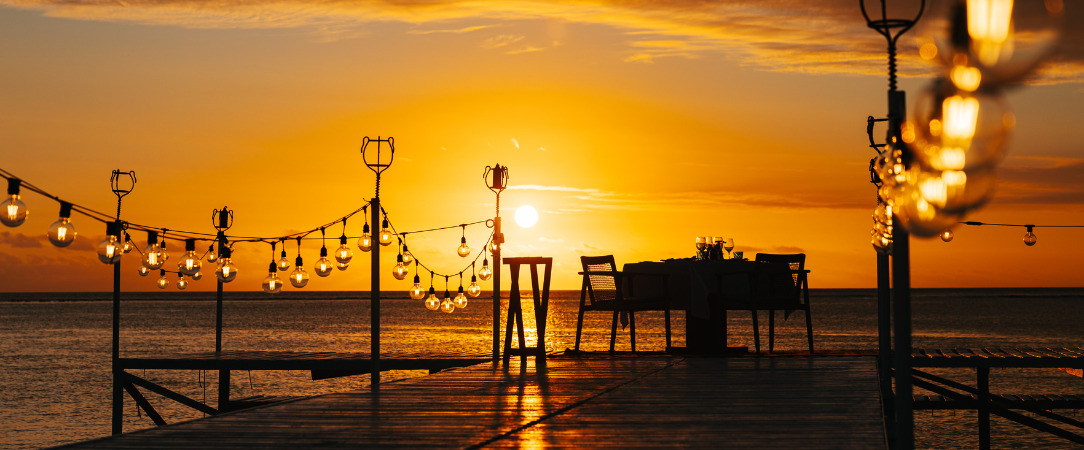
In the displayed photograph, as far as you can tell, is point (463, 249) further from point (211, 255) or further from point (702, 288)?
point (211, 255)

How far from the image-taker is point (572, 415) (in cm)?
618

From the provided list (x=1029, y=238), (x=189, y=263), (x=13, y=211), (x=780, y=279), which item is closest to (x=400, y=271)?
(x=189, y=263)

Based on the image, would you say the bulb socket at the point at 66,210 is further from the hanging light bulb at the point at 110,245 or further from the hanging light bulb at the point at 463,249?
the hanging light bulb at the point at 463,249

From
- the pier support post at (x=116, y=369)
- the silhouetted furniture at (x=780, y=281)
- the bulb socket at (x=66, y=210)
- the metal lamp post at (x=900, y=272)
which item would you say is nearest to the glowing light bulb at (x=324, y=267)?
the bulb socket at (x=66, y=210)

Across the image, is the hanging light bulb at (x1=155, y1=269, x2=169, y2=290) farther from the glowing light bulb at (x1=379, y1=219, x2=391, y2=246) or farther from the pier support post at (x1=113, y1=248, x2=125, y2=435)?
the glowing light bulb at (x1=379, y1=219, x2=391, y2=246)

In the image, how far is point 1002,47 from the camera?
5.86 ft

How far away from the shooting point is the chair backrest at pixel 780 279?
A: 38.5 feet

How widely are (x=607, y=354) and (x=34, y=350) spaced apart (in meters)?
54.9

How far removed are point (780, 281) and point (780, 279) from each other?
0.02m

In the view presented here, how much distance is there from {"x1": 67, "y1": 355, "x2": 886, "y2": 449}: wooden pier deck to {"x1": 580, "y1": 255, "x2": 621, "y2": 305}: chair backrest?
311 centimetres

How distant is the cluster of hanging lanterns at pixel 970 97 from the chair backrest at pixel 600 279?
9719mm

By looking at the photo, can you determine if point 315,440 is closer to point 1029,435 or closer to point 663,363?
point 663,363

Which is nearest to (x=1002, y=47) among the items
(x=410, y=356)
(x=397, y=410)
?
(x=397, y=410)

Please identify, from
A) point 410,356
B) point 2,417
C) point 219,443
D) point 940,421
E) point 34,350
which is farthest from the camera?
point 34,350
